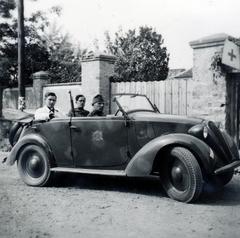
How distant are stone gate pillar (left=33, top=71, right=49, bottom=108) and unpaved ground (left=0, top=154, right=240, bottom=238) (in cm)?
874

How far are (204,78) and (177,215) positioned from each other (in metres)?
5.59

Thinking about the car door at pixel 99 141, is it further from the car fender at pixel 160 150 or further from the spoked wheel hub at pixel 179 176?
the spoked wheel hub at pixel 179 176

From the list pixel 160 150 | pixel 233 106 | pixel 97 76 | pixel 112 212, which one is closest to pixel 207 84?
pixel 233 106

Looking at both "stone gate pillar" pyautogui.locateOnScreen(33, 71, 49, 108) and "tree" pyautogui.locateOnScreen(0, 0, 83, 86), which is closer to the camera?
"stone gate pillar" pyautogui.locateOnScreen(33, 71, 49, 108)

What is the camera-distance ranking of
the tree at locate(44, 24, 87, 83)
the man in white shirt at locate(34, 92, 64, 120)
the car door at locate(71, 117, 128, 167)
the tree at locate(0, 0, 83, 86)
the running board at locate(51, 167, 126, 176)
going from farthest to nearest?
the tree at locate(44, 24, 87, 83)
the tree at locate(0, 0, 83, 86)
the man in white shirt at locate(34, 92, 64, 120)
the car door at locate(71, 117, 128, 167)
the running board at locate(51, 167, 126, 176)

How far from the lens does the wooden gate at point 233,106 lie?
9.29 m

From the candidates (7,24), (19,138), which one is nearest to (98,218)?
(19,138)

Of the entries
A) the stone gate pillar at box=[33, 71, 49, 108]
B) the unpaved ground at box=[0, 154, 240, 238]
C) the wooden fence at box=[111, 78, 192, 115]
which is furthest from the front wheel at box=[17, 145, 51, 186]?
the stone gate pillar at box=[33, 71, 49, 108]

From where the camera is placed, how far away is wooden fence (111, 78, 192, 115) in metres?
10.3

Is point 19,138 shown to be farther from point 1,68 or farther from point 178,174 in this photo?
point 1,68

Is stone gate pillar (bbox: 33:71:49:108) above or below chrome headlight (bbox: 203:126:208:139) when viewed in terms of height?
above

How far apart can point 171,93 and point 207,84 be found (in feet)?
4.31

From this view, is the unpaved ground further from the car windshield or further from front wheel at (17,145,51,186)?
the car windshield

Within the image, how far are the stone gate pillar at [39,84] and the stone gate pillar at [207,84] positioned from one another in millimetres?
6939
